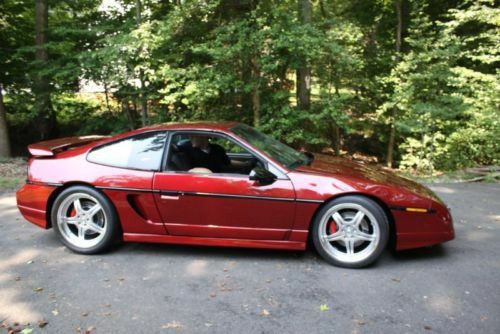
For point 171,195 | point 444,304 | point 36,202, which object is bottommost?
point 444,304

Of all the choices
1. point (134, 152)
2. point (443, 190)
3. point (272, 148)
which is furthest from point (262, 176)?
point (443, 190)

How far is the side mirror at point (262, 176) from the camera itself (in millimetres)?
4070

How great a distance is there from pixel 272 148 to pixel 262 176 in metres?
0.65

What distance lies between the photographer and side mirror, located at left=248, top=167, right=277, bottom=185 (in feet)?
13.4

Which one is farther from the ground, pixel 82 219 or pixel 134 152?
pixel 134 152

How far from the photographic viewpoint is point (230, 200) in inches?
164

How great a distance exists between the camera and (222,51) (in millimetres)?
9484

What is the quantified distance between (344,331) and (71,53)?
11.4 m

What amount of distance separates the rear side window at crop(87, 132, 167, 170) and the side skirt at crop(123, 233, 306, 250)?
727mm

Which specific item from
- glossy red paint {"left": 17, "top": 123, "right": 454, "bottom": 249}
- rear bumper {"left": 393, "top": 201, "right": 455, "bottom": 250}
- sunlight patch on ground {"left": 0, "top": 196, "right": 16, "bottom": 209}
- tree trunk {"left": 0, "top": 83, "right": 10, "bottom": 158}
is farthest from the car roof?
tree trunk {"left": 0, "top": 83, "right": 10, "bottom": 158}

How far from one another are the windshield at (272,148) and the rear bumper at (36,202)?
2.14m

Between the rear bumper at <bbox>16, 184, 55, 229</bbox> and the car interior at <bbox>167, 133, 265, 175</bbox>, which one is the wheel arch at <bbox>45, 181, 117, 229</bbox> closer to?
the rear bumper at <bbox>16, 184, 55, 229</bbox>

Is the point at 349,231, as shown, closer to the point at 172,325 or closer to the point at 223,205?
the point at 223,205

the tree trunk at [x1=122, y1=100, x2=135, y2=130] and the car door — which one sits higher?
the tree trunk at [x1=122, y1=100, x2=135, y2=130]
